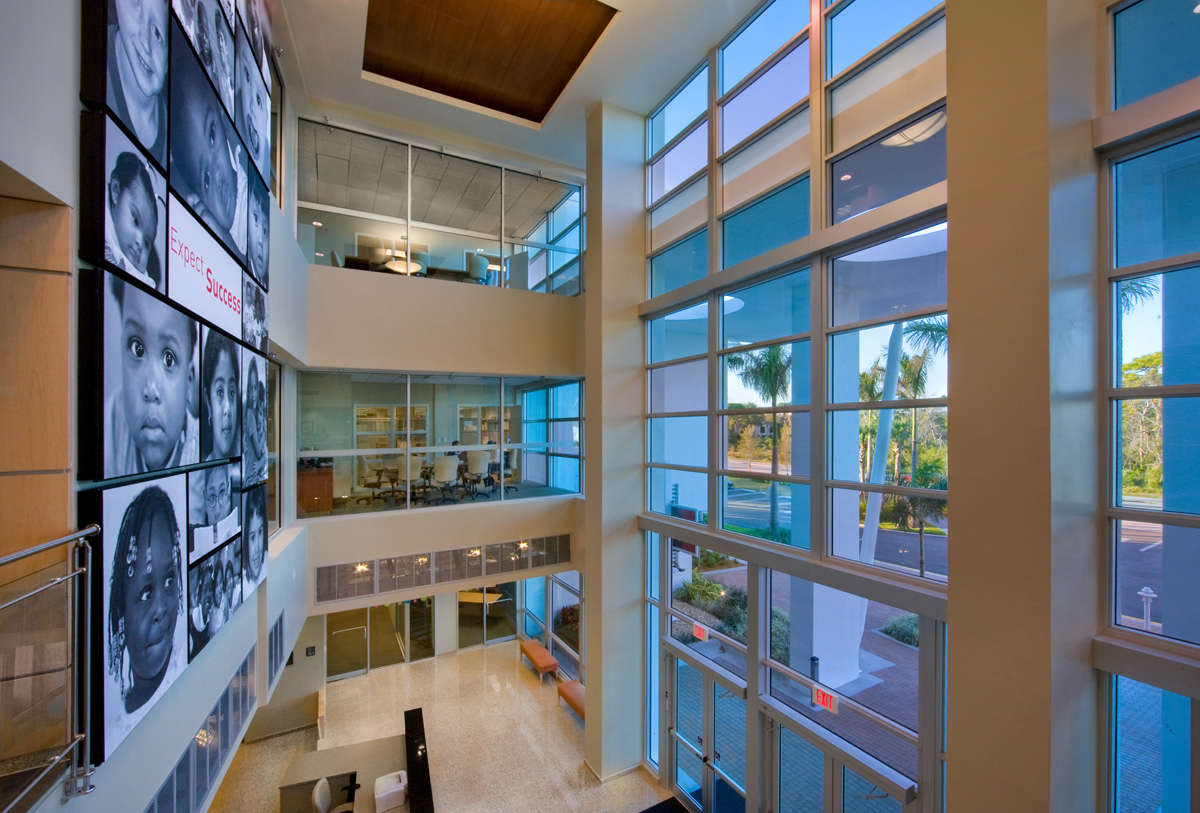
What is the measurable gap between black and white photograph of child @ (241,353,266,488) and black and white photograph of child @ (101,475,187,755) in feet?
4.27

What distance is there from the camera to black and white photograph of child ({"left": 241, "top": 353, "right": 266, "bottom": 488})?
4.16 meters

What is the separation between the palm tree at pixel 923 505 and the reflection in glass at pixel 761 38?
4.28 metres

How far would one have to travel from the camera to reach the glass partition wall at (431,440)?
7.70 meters

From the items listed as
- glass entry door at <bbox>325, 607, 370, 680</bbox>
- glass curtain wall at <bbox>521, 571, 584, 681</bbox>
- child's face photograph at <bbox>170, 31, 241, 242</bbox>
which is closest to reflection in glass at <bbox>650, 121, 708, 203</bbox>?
child's face photograph at <bbox>170, 31, 241, 242</bbox>

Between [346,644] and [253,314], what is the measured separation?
381 inches

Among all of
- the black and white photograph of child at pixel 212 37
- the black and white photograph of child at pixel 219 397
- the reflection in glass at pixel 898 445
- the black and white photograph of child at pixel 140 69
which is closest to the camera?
the black and white photograph of child at pixel 140 69

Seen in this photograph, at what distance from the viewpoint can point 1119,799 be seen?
3.25 meters

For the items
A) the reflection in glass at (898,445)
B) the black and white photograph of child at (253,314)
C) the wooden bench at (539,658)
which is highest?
the black and white photograph of child at (253,314)

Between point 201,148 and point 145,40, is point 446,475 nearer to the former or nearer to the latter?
point 201,148

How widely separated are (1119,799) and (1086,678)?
85 cm

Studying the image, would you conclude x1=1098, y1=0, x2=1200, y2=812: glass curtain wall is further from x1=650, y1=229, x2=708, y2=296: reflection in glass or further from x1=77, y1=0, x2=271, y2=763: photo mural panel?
x1=77, y1=0, x2=271, y2=763: photo mural panel

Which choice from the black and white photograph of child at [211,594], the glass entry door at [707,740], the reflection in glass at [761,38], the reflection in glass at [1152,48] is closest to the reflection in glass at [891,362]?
the reflection in glass at [1152,48]

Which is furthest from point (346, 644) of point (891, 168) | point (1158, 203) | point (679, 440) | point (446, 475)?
point (1158, 203)

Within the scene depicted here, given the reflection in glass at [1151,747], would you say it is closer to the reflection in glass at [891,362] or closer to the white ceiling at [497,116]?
the reflection in glass at [891,362]
